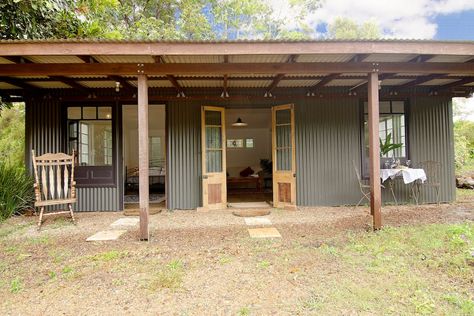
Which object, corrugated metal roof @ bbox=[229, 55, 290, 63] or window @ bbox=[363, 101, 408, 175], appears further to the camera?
window @ bbox=[363, 101, 408, 175]

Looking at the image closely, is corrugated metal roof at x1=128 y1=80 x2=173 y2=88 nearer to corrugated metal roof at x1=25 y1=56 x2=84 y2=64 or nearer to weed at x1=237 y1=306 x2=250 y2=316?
corrugated metal roof at x1=25 y1=56 x2=84 y2=64

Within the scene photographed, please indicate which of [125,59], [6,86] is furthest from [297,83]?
[6,86]

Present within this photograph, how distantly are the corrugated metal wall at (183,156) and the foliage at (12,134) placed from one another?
6.33m

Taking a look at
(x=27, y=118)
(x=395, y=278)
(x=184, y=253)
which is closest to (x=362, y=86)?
(x=395, y=278)

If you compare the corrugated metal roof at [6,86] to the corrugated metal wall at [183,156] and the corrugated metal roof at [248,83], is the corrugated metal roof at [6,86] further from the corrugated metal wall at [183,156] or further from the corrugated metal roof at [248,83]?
the corrugated metal roof at [248,83]

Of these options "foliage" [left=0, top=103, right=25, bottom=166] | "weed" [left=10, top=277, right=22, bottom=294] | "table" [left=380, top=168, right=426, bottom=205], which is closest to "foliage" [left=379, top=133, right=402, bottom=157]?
"table" [left=380, top=168, right=426, bottom=205]

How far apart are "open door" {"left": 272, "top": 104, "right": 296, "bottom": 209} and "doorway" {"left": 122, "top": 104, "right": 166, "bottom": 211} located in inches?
106

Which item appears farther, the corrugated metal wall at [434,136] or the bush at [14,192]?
the corrugated metal wall at [434,136]

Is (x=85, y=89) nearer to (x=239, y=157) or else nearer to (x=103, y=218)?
(x=103, y=218)

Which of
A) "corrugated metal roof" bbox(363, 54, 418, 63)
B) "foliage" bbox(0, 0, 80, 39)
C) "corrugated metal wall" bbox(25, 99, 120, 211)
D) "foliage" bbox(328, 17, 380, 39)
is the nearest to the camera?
"corrugated metal roof" bbox(363, 54, 418, 63)

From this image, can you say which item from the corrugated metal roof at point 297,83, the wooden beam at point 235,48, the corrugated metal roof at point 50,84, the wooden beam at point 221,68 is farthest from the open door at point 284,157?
the corrugated metal roof at point 50,84

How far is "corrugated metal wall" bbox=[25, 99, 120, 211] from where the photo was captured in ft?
19.5

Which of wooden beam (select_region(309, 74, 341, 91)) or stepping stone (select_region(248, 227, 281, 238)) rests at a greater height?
wooden beam (select_region(309, 74, 341, 91))

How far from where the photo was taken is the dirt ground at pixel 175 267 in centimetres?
220
